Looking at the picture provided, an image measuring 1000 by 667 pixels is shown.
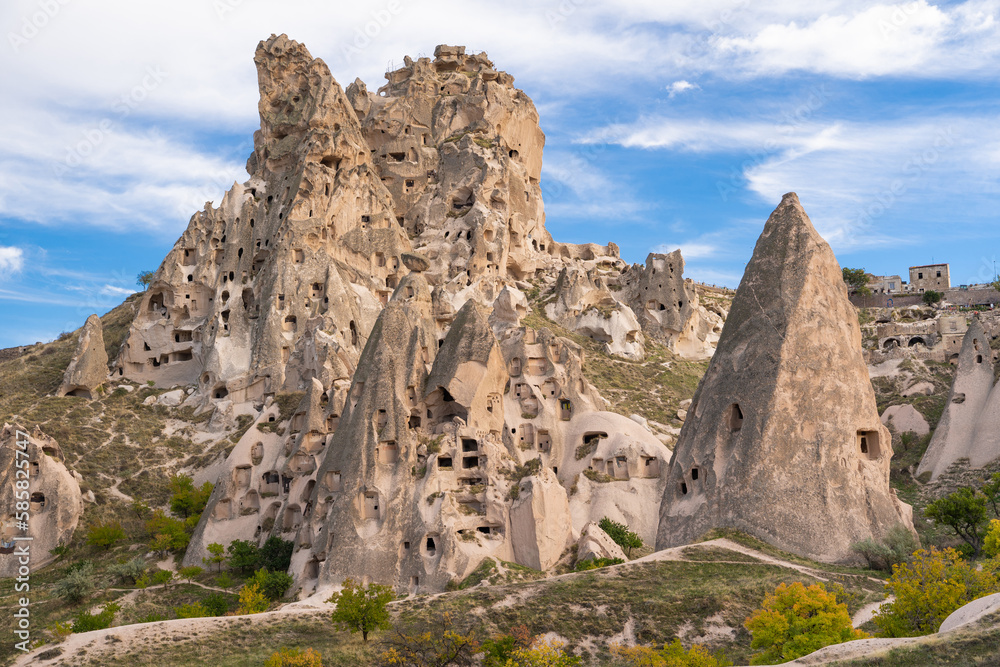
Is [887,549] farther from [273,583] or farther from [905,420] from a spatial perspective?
[905,420]

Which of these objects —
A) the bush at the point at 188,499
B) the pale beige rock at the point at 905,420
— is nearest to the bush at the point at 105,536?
the bush at the point at 188,499

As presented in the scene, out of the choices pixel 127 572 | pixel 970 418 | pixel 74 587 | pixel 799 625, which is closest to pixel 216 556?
pixel 127 572

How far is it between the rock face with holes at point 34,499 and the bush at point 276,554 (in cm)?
1459

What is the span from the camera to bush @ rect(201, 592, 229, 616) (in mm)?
49656

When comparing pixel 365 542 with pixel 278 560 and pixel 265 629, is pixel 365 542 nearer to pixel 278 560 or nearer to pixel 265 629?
pixel 278 560

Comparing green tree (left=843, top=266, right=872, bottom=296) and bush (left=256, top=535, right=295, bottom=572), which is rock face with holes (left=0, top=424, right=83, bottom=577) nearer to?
bush (left=256, top=535, right=295, bottom=572)

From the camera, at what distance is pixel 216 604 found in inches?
1993

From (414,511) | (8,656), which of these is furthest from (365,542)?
(8,656)

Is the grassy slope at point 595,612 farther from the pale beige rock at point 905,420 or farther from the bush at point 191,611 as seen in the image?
the pale beige rock at point 905,420

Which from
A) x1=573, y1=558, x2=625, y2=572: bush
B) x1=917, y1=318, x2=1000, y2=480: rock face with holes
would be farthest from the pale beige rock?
x1=573, y1=558, x2=625, y2=572: bush

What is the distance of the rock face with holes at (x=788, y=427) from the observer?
40219 millimetres

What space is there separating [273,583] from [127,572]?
33.8ft

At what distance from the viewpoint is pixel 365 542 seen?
167ft

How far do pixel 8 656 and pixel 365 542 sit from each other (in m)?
17.8
